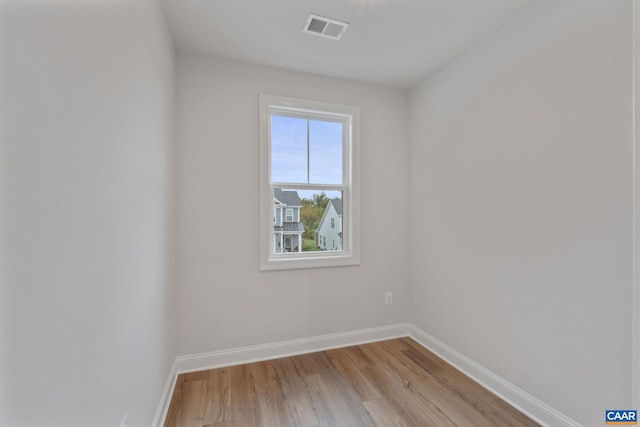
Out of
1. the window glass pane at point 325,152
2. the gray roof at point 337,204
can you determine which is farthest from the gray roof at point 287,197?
the gray roof at point 337,204

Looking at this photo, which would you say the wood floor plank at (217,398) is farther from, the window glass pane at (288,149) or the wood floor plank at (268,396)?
the window glass pane at (288,149)

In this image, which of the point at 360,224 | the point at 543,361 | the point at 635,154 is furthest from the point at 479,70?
the point at 543,361

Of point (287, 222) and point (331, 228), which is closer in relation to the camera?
point (287, 222)

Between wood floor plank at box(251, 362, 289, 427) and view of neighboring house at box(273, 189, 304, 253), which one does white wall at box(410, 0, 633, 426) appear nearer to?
view of neighboring house at box(273, 189, 304, 253)

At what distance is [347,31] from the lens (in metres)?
2.09

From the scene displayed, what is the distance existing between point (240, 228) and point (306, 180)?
0.77 metres

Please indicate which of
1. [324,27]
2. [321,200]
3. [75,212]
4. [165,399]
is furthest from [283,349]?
[324,27]

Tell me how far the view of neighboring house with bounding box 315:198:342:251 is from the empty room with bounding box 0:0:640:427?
0.02m

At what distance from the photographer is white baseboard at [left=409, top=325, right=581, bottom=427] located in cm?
174

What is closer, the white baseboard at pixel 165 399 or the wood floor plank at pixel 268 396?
the white baseboard at pixel 165 399

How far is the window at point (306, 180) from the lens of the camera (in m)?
2.58

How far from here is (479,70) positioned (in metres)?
2.24

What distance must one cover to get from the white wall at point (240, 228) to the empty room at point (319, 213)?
0.06 ft

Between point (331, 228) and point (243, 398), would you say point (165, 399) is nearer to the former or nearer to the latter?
point (243, 398)
